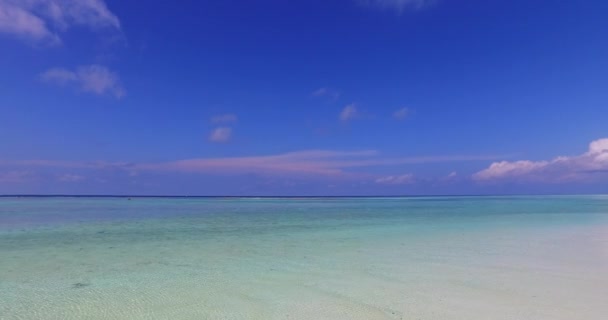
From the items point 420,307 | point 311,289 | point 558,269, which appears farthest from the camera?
point 558,269

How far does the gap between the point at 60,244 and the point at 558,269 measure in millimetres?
13767

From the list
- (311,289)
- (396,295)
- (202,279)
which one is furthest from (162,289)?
(396,295)

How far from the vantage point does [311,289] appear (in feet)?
21.4

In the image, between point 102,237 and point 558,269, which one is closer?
point 558,269

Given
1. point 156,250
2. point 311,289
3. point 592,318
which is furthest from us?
point 156,250

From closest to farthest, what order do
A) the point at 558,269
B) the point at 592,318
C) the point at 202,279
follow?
the point at 592,318, the point at 202,279, the point at 558,269

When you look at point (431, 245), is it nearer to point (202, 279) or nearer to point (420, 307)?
point (420, 307)

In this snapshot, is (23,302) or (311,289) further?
(311,289)

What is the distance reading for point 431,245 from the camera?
11633mm

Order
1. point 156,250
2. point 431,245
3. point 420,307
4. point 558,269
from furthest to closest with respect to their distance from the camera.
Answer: point 431,245 < point 156,250 < point 558,269 < point 420,307

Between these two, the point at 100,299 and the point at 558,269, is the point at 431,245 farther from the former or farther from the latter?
the point at 100,299

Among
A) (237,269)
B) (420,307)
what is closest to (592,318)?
(420,307)

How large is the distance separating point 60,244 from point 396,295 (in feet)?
35.5

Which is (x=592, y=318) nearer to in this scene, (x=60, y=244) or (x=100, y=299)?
(x=100, y=299)
